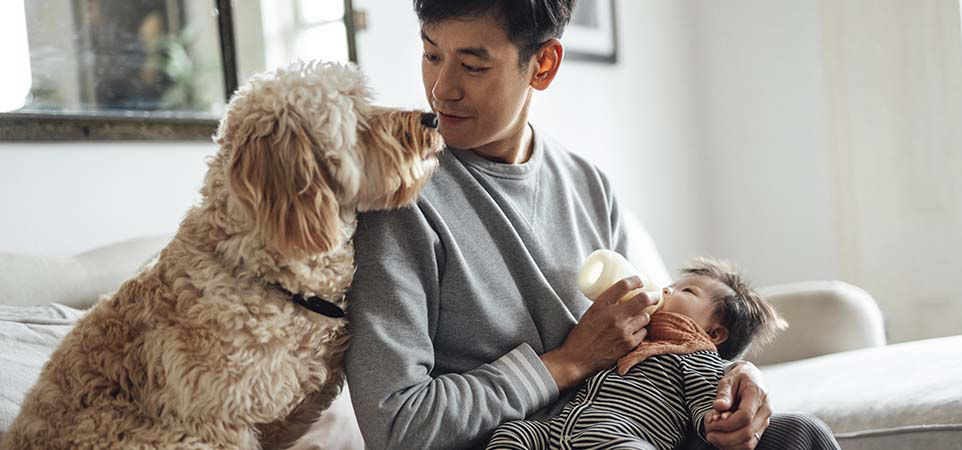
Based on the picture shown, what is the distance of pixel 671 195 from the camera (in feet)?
13.0

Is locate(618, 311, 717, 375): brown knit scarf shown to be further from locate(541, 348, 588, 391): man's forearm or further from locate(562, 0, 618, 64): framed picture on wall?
locate(562, 0, 618, 64): framed picture on wall

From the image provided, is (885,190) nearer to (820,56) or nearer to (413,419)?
(820,56)

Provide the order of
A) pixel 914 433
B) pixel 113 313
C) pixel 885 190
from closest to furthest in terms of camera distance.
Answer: pixel 113 313, pixel 914 433, pixel 885 190

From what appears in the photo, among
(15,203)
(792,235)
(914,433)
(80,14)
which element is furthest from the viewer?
(792,235)

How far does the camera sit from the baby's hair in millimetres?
1654

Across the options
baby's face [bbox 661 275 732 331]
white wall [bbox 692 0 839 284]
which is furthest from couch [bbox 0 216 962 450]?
white wall [bbox 692 0 839 284]

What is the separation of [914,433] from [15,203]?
5.99 feet

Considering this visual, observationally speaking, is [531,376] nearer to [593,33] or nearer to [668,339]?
[668,339]

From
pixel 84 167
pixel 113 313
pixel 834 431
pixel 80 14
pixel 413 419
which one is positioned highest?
pixel 80 14

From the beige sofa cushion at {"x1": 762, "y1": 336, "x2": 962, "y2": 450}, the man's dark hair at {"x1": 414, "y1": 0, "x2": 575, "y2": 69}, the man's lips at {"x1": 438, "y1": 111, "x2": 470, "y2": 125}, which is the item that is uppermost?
the man's dark hair at {"x1": 414, "y1": 0, "x2": 575, "y2": 69}

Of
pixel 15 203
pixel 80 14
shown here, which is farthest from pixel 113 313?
pixel 80 14

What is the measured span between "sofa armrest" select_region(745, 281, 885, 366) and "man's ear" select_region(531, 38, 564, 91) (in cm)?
116

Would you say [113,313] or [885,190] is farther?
[885,190]

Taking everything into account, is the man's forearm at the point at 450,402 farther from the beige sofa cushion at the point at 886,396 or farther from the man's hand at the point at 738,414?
the beige sofa cushion at the point at 886,396
